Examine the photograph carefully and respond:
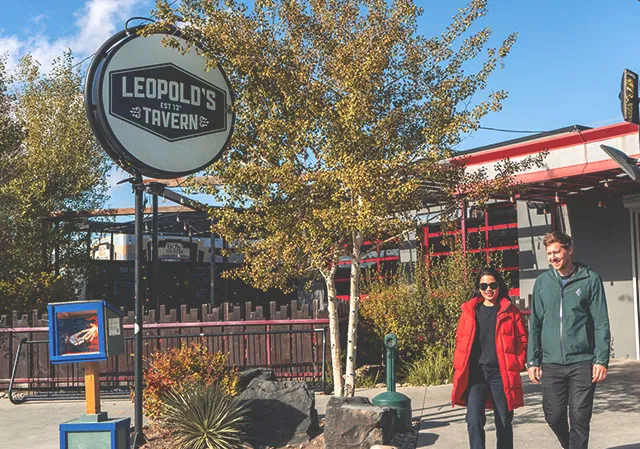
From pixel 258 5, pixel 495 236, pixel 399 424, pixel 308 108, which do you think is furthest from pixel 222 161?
pixel 495 236

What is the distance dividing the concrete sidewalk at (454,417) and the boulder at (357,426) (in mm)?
616

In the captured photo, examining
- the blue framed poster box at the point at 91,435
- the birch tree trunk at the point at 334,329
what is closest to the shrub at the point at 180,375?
the birch tree trunk at the point at 334,329

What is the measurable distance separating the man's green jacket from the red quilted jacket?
16 cm

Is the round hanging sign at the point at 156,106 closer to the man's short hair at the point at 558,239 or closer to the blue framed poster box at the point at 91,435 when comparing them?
the blue framed poster box at the point at 91,435

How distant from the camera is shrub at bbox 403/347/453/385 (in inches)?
408

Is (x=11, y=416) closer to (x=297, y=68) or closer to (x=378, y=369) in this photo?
(x=378, y=369)

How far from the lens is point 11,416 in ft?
31.7

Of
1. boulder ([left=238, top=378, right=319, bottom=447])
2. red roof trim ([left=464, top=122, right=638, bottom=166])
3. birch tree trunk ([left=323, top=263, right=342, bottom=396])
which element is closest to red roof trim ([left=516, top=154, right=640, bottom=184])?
red roof trim ([left=464, top=122, right=638, bottom=166])

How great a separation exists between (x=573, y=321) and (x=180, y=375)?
4241 mm

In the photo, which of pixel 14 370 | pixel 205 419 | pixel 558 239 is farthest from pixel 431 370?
pixel 14 370

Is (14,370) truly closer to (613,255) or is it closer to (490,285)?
Result: (490,285)

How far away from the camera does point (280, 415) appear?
703 centimetres

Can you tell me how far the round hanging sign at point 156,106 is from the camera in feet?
22.7

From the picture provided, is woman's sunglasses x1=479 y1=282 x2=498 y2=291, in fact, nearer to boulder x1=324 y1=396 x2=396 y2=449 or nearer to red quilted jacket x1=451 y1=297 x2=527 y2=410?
red quilted jacket x1=451 y1=297 x2=527 y2=410
